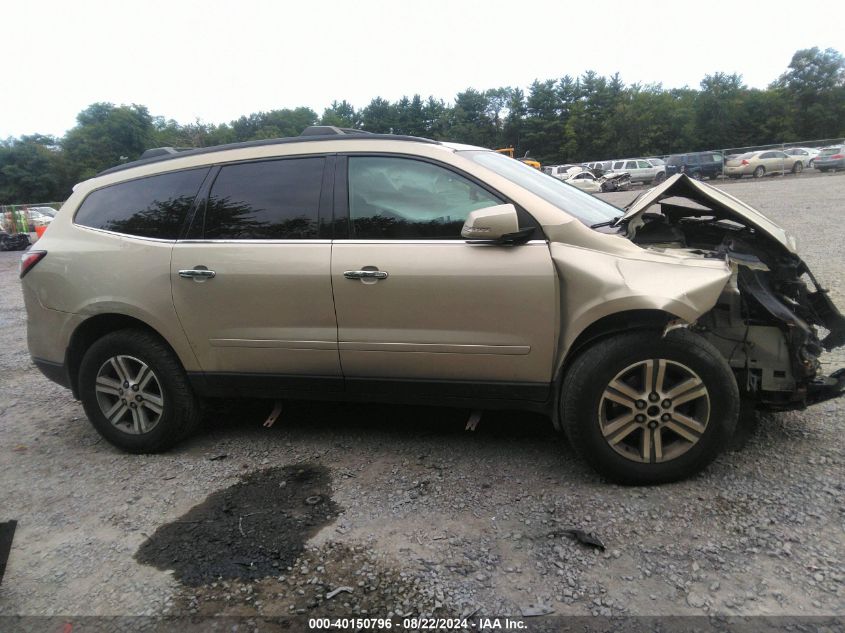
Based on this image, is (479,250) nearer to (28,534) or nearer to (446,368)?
(446,368)

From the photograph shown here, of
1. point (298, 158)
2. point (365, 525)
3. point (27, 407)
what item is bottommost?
point (27, 407)

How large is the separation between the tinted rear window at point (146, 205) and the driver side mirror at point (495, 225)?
187 centimetres

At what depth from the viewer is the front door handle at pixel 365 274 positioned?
324 centimetres

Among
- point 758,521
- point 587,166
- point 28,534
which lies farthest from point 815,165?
point 28,534

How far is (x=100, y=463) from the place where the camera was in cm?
382

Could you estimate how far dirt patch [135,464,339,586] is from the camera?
262cm

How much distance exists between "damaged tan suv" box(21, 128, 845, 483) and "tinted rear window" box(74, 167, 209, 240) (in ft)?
0.05

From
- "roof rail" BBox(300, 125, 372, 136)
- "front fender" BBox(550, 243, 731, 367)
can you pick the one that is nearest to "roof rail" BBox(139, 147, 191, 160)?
"roof rail" BBox(300, 125, 372, 136)

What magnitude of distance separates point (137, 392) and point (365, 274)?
178 cm

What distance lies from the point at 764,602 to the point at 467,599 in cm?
110

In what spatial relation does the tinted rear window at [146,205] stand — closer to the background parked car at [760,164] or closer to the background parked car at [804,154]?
the background parked car at [760,164]

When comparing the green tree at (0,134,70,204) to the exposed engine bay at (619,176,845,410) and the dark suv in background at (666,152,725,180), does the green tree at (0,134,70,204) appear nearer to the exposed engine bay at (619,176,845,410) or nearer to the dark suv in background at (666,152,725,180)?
the dark suv in background at (666,152,725,180)

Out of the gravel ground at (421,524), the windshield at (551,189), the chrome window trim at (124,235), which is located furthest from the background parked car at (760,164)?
the chrome window trim at (124,235)

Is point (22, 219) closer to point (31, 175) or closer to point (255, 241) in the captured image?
point (255, 241)
